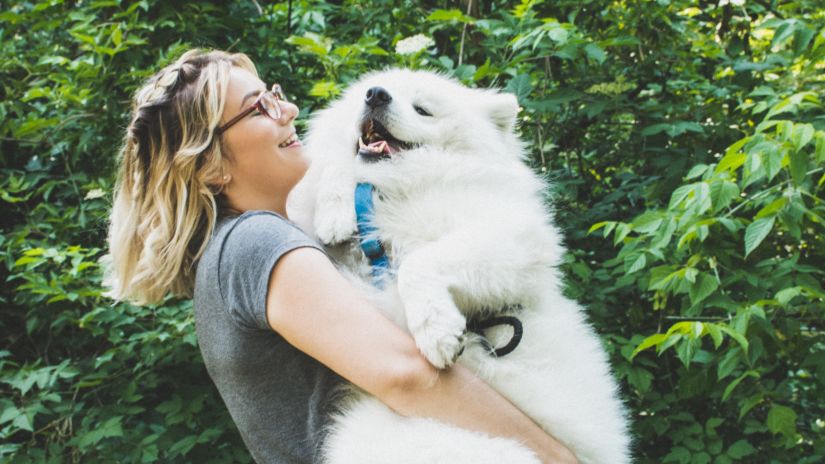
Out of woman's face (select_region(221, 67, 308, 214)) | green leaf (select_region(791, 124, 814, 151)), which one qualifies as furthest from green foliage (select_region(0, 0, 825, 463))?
woman's face (select_region(221, 67, 308, 214))

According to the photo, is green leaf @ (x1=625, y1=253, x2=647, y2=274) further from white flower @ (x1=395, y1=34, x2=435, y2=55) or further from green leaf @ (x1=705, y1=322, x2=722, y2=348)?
white flower @ (x1=395, y1=34, x2=435, y2=55)

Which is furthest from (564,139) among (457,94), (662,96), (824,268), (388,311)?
(388,311)

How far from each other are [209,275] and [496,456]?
2.70ft

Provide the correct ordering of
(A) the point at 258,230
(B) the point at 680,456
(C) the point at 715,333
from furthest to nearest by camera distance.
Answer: (B) the point at 680,456
(C) the point at 715,333
(A) the point at 258,230

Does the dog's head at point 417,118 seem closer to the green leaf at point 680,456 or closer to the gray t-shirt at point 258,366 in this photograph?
the gray t-shirt at point 258,366

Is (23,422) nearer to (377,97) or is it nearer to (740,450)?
(377,97)

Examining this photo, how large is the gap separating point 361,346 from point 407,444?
0.84 ft

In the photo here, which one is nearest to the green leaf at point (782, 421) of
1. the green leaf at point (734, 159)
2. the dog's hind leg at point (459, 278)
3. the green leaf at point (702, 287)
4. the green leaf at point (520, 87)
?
the green leaf at point (702, 287)

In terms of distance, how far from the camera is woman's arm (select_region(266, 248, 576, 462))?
1.44 m

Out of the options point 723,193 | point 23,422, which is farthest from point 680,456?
point 23,422

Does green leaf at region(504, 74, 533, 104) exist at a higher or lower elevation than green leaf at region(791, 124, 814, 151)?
lower

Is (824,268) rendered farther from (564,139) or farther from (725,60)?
(564,139)

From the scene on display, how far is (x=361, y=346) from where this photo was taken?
1.43 metres

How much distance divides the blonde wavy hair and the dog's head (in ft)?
1.57
